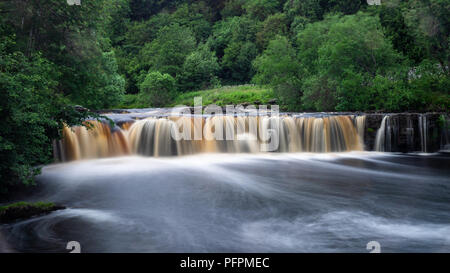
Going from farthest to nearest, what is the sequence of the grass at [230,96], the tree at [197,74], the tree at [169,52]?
1. the tree at [169,52]
2. the tree at [197,74]
3. the grass at [230,96]

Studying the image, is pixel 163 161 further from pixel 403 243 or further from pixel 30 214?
pixel 403 243

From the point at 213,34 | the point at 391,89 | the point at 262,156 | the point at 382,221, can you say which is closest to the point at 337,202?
the point at 382,221

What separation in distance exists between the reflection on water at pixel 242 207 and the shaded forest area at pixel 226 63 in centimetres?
187

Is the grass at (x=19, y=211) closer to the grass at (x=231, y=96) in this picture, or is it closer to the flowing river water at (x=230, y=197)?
the flowing river water at (x=230, y=197)

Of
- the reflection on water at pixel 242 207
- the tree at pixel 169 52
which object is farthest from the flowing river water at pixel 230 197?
the tree at pixel 169 52

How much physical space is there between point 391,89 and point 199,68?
33.7 m

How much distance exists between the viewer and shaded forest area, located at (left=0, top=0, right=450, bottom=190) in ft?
27.3

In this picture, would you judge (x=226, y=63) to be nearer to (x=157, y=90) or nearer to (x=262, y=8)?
(x=262, y=8)

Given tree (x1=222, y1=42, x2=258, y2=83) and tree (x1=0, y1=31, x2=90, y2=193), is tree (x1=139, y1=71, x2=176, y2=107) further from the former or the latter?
tree (x1=0, y1=31, x2=90, y2=193)

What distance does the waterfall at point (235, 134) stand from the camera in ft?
56.1

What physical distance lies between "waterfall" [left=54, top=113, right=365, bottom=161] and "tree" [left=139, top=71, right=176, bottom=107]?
87.3 feet

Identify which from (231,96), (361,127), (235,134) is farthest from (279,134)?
(231,96)

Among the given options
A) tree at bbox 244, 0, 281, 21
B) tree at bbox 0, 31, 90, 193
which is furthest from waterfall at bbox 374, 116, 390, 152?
tree at bbox 244, 0, 281, 21

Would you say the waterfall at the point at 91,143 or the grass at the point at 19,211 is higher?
Answer: the waterfall at the point at 91,143
